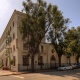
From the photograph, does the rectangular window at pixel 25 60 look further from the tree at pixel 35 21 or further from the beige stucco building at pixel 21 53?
the tree at pixel 35 21

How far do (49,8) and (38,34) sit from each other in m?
6.09

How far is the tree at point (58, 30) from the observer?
124ft

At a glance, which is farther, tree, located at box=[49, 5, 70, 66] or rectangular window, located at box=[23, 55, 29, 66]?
rectangular window, located at box=[23, 55, 29, 66]

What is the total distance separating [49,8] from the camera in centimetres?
3772

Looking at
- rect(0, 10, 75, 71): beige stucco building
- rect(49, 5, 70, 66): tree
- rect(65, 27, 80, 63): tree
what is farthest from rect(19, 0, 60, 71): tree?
rect(65, 27, 80, 63): tree

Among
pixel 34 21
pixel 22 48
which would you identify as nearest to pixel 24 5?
pixel 34 21

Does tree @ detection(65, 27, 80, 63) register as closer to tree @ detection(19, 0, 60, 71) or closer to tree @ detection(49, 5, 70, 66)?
tree @ detection(49, 5, 70, 66)

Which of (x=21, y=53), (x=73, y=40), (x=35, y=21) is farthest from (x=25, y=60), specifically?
A: (x=73, y=40)

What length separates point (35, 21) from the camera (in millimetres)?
37312

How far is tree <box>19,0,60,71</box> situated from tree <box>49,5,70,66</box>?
2.93ft

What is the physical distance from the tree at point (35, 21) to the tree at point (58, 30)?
2.93ft

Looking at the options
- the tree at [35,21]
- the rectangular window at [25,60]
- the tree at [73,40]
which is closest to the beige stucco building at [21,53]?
the rectangular window at [25,60]

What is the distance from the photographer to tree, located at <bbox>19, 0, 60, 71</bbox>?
3678 cm

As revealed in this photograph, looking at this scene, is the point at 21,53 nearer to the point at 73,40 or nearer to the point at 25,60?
the point at 25,60
